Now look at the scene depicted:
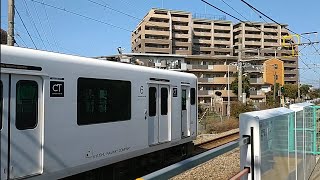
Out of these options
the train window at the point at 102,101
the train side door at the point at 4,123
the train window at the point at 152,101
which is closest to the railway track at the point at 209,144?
the train window at the point at 152,101

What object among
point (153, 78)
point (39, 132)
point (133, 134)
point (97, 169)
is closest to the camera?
point (39, 132)

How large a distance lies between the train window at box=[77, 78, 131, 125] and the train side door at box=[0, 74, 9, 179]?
1749 millimetres

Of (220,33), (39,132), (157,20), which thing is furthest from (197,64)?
(39,132)

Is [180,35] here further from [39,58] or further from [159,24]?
[39,58]

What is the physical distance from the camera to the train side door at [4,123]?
17.0 ft

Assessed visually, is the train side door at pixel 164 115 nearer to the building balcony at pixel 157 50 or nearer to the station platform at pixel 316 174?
the station platform at pixel 316 174

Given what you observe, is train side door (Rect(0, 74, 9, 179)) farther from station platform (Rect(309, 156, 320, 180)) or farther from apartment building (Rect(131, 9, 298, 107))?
apartment building (Rect(131, 9, 298, 107))

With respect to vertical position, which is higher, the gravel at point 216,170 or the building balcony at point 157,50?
the building balcony at point 157,50

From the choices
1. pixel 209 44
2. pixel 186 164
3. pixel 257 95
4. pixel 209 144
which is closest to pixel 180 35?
pixel 209 44

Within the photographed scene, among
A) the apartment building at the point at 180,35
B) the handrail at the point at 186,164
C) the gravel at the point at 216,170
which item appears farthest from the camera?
the apartment building at the point at 180,35

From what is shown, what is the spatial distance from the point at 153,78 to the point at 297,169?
5.02 metres

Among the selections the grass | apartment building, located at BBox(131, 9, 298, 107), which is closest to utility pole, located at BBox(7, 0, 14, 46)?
the grass

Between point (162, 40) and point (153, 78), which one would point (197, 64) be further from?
point (153, 78)

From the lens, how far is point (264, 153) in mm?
4031
